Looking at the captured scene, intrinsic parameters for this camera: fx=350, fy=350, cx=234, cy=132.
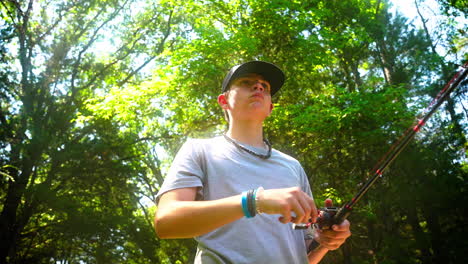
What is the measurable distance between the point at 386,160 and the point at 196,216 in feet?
2.52

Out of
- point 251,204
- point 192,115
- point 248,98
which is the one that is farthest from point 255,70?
point 192,115

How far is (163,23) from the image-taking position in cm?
1405

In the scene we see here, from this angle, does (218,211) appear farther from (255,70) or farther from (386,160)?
(255,70)

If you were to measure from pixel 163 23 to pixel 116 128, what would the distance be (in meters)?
4.87

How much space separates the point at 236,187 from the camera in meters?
1.61

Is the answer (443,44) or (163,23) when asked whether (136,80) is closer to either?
(163,23)

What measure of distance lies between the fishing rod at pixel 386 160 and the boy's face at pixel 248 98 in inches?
25.7

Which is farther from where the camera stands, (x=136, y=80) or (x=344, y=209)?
(x=136, y=80)

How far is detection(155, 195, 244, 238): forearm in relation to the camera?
1.23 meters

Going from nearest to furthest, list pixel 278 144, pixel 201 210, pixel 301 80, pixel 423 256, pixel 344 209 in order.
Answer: pixel 201 210 → pixel 344 209 → pixel 278 144 → pixel 301 80 → pixel 423 256

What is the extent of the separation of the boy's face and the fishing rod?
2.14 ft

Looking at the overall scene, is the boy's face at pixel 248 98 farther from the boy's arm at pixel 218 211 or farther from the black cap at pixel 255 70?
the boy's arm at pixel 218 211

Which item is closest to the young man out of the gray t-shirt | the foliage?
the gray t-shirt

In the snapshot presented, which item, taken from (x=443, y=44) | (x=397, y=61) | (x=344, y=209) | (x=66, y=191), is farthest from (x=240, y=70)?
(x=443, y=44)
